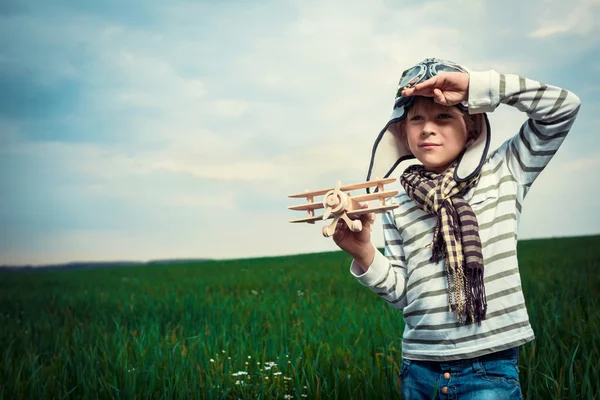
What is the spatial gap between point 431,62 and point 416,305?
40.6 inches

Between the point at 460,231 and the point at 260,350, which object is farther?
the point at 260,350

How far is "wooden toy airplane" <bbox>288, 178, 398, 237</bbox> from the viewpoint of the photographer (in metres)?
2.10

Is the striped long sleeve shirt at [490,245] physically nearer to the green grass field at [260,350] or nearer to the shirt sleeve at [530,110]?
the shirt sleeve at [530,110]

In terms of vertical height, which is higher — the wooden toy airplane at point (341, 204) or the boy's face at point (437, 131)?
the boy's face at point (437, 131)

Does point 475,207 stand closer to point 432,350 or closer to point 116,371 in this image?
point 432,350

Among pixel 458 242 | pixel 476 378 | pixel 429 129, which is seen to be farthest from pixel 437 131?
pixel 476 378

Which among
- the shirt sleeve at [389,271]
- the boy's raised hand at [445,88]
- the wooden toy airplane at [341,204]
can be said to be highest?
the boy's raised hand at [445,88]

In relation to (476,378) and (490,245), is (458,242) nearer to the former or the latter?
(490,245)

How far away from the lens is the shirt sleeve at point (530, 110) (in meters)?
2.26

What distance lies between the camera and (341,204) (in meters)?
2.09

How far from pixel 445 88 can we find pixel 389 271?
2.65ft

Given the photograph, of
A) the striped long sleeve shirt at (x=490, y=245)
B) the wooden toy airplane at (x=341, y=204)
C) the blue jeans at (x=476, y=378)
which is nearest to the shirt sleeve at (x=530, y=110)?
the striped long sleeve shirt at (x=490, y=245)

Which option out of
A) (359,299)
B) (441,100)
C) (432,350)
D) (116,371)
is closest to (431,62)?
(441,100)

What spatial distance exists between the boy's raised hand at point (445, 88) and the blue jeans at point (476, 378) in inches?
40.0
